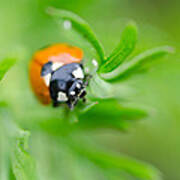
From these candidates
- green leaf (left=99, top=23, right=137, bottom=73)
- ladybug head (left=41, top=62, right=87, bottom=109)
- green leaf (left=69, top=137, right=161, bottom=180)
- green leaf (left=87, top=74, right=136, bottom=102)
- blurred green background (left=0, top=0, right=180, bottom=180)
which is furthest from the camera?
blurred green background (left=0, top=0, right=180, bottom=180)

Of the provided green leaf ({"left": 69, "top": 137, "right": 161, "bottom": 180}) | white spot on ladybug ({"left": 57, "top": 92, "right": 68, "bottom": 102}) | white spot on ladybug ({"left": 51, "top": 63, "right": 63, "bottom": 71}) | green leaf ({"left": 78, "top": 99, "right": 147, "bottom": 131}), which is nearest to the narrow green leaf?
white spot on ladybug ({"left": 57, "top": 92, "right": 68, "bottom": 102})

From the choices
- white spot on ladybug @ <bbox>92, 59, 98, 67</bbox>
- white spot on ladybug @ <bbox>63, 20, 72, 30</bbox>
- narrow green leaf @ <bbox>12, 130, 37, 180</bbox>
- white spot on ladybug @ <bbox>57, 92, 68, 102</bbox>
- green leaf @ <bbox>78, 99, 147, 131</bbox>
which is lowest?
narrow green leaf @ <bbox>12, 130, 37, 180</bbox>

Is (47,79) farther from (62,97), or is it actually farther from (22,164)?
(22,164)

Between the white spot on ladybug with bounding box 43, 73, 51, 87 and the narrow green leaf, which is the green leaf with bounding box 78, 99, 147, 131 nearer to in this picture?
the white spot on ladybug with bounding box 43, 73, 51, 87

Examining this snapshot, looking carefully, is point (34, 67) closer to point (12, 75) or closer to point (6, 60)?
point (6, 60)

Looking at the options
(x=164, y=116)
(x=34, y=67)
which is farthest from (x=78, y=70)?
(x=164, y=116)

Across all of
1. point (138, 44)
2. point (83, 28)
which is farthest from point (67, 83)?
point (138, 44)

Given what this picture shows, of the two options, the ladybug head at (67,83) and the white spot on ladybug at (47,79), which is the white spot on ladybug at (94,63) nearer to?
the ladybug head at (67,83)

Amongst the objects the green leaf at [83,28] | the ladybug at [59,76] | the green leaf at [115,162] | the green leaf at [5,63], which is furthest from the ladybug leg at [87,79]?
the green leaf at [115,162]
